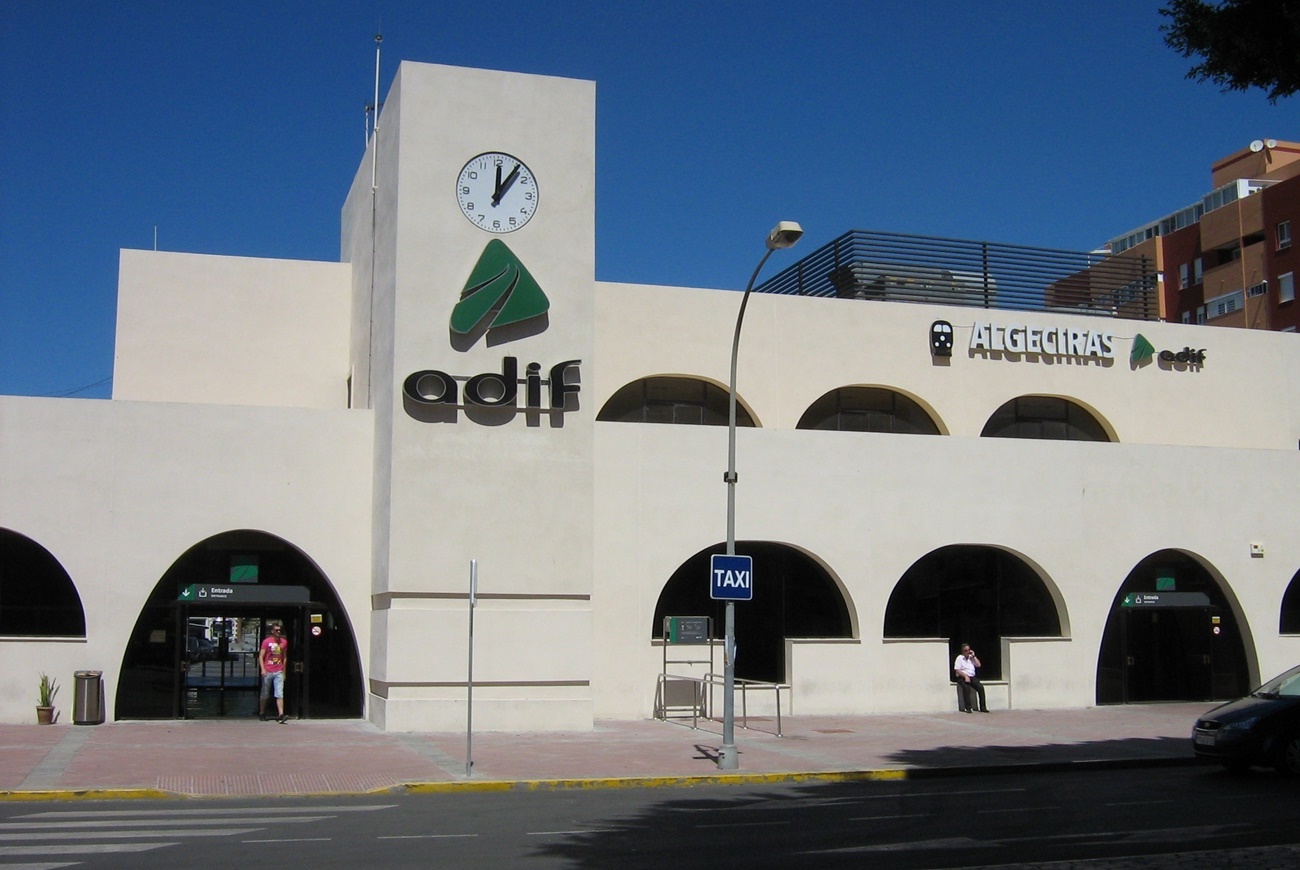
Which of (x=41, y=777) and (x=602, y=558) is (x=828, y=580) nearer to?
(x=602, y=558)

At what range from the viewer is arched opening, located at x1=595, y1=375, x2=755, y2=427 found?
28000 millimetres

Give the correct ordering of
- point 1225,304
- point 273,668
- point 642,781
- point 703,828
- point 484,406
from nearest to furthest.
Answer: point 703,828 → point 642,781 → point 484,406 → point 273,668 → point 1225,304

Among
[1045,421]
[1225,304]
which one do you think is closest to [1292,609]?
[1045,421]

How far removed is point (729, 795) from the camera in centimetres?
1631

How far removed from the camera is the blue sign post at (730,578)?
744 inches

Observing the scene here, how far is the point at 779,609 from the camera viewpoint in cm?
2750

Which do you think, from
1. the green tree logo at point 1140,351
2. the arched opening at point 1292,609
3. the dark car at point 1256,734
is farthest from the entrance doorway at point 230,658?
the arched opening at point 1292,609

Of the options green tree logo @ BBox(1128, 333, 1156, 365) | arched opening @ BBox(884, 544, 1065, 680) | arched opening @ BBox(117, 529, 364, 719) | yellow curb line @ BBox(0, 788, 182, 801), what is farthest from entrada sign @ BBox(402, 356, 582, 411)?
green tree logo @ BBox(1128, 333, 1156, 365)

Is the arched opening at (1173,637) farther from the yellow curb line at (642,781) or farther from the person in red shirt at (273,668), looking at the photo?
the person in red shirt at (273,668)

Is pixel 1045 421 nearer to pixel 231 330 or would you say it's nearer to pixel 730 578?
pixel 730 578

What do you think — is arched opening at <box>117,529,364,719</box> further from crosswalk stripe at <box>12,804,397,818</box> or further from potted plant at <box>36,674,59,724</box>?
crosswalk stripe at <box>12,804,397,818</box>

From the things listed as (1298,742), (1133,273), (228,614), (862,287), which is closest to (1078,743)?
(1298,742)

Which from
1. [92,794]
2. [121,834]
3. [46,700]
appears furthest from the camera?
[46,700]

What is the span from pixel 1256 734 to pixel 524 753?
10.1 metres
